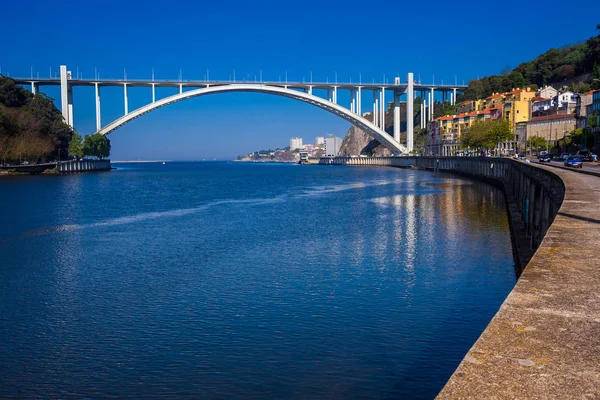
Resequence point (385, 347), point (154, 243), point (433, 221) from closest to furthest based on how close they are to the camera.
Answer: point (385, 347), point (154, 243), point (433, 221)

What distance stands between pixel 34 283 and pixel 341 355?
24.3 feet

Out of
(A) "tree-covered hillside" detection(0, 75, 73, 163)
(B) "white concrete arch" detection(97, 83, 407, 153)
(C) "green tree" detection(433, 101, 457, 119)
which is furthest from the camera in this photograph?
(C) "green tree" detection(433, 101, 457, 119)

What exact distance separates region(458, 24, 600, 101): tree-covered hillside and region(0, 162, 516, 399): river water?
65407 mm

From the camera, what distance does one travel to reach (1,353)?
7.85 m

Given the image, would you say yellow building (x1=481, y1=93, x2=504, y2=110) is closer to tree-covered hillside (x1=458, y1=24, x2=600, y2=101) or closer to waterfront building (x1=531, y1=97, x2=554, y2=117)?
tree-covered hillside (x1=458, y1=24, x2=600, y2=101)

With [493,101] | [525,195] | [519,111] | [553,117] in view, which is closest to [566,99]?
[553,117]

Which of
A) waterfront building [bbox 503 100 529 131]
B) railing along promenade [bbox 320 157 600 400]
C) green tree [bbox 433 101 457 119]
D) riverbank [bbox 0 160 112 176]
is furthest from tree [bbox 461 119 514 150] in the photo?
railing along promenade [bbox 320 157 600 400]

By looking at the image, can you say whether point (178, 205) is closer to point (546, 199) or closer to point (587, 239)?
point (546, 199)

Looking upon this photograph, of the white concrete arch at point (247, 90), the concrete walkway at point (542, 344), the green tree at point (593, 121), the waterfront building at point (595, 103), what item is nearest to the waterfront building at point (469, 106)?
the white concrete arch at point (247, 90)

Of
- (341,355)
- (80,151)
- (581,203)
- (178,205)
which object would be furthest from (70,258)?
(80,151)

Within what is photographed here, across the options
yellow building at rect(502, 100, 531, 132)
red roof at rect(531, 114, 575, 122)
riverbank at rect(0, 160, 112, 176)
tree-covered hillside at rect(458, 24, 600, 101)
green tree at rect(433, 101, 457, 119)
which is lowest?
riverbank at rect(0, 160, 112, 176)

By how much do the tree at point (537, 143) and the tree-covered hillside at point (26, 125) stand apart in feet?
188

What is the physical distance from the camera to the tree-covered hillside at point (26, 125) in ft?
218

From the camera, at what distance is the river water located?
6887mm
